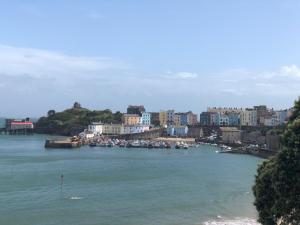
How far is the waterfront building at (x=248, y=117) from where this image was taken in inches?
4796

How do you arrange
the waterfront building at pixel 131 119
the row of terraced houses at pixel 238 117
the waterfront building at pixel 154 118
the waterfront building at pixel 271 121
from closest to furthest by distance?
the waterfront building at pixel 271 121, the row of terraced houses at pixel 238 117, the waterfront building at pixel 131 119, the waterfront building at pixel 154 118

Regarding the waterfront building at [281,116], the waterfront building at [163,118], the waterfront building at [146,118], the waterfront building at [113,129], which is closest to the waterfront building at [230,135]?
the waterfront building at [281,116]

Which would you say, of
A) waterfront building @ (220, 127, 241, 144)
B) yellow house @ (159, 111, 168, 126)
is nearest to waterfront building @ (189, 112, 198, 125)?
yellow house @ (159, 111, 168, 126)

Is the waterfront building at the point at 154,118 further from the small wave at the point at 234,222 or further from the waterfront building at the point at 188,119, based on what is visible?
the small wave at the point at 234,222

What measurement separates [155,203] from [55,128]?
348ft

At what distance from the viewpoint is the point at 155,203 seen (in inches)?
1232

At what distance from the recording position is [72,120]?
13188cm

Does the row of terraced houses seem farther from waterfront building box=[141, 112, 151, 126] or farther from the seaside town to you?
waterfront building box=[141, 112, 151, 126]

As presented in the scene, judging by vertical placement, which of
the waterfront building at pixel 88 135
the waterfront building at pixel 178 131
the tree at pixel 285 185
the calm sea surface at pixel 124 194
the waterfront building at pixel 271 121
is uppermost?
the waterfront building at pixel 271 121

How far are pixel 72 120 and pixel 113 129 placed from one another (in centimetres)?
2076

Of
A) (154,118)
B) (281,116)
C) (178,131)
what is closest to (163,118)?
(154,118)

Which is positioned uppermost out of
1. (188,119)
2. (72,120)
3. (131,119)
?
(188,119)

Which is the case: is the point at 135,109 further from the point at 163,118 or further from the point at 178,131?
the point at 178,131

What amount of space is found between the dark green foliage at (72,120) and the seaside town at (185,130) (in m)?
2.71
